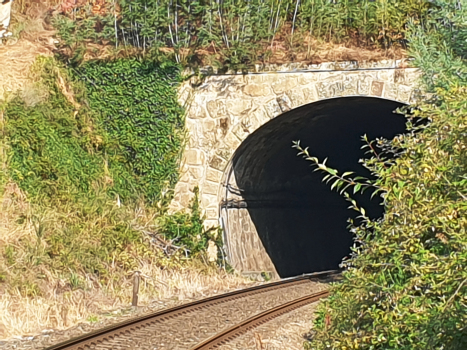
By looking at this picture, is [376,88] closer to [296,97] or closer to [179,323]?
[296,97]

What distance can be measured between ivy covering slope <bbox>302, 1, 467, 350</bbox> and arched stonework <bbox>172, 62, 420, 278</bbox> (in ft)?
21.5

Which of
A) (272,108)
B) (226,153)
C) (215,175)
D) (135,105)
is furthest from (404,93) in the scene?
(135,105)

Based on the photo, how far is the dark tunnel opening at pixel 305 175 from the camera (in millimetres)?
13805

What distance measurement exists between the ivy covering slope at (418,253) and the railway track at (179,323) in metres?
1.82

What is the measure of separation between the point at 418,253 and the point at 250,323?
4.09 meters

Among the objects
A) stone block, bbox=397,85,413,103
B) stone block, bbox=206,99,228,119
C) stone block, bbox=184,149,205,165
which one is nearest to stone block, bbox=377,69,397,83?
stone block, bbox=397,85,413,103

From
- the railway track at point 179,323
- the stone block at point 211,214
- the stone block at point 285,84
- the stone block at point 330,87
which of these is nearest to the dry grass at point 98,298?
the railway track at point 179,323

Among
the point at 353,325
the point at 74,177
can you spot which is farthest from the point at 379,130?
the point at 353,325

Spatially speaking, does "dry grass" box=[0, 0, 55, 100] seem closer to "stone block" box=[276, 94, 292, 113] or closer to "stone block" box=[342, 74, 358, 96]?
"stone block" box=[276, 94, 292, 113]

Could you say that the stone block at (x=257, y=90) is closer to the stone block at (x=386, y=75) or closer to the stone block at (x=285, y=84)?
the stone block at (x=285, y=84)

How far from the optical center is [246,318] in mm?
9453

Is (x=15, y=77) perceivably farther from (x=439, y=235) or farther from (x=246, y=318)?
(x=439, y=235)

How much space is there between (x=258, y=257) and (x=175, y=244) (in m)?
2.68

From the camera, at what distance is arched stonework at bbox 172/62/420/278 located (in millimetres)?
12789
